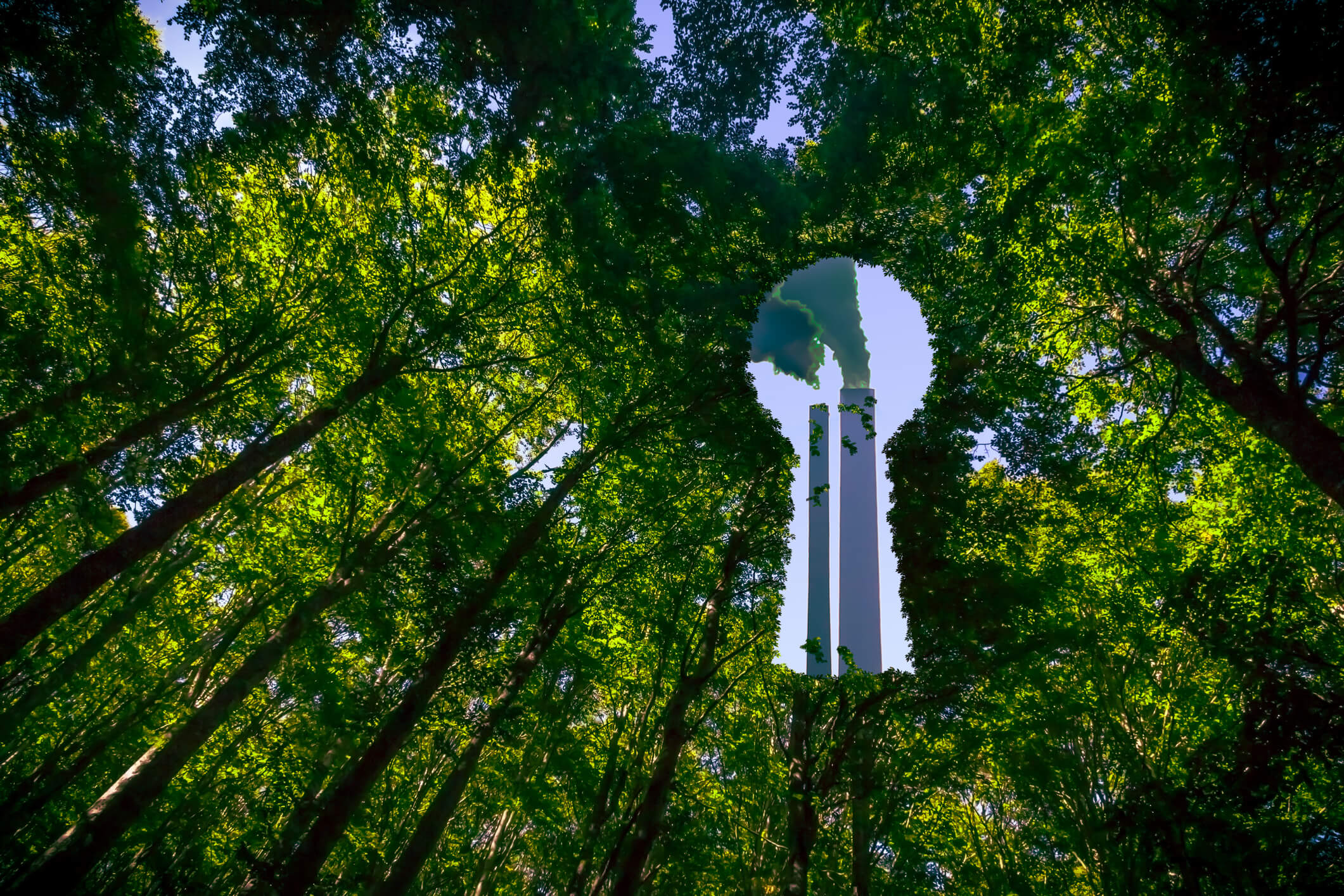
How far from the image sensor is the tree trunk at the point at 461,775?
244 inches

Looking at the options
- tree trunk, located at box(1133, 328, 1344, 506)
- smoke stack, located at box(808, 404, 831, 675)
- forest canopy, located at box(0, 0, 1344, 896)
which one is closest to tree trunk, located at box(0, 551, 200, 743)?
forest canopy, located at box(0, 0, 1344, 896)

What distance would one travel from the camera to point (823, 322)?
3631cm

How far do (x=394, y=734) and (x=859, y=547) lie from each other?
28237 mm

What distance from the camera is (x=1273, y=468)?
7.84 m

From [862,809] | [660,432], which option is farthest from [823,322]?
[862,809]

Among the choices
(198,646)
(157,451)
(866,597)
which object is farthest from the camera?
(866,597)

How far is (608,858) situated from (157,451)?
29.2 feet

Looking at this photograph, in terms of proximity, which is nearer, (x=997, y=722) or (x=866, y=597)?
(x=997, y=722)

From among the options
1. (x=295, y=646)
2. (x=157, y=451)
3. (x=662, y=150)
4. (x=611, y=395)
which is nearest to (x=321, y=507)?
(x=295, y=646)

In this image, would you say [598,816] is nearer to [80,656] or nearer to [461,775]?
[461,775]

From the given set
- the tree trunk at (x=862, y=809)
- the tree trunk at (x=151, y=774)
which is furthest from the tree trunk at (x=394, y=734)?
the tree trunk at (x=862, y=809)

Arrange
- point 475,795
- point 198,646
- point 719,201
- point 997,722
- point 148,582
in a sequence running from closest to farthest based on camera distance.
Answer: point 719,201
point 997,722
point 148,582
point 198,646
point 475,795

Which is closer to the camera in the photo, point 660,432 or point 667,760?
point 667,760

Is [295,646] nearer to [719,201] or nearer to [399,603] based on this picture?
[399,603]
